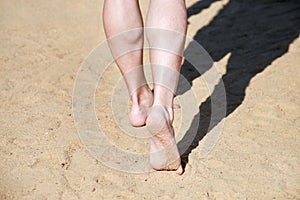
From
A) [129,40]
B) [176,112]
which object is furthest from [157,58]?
[176,112]

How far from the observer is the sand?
2277mm

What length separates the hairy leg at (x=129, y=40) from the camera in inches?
89.7

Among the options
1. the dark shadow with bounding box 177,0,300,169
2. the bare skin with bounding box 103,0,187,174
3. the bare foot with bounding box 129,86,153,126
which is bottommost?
the dark shadow with bounding box 177,0,300,169

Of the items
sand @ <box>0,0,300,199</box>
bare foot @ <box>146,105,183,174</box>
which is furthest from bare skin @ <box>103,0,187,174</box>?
sand @ <box>0,0,300,199</box>

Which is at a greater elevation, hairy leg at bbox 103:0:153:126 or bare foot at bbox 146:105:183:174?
hairy leg at bbox 103:0:153:126

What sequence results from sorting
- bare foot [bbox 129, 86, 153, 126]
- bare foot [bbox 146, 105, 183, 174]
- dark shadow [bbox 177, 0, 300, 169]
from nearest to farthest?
bare foot [bbox 146, 105, 183, 174] < bare foot [bbox 129, 86, 153, 126] < dark shadow [bbox 177, 0, 300, 169]

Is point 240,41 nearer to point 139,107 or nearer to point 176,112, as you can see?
point 176,112

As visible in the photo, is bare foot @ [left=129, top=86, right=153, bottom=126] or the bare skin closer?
the bare skin

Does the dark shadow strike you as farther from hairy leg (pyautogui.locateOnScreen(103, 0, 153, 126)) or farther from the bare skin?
hairy leg (pyautogui.locateOnScreen(103, 0, 153, 126))

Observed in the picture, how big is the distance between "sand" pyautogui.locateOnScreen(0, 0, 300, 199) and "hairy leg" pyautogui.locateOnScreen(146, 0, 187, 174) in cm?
20

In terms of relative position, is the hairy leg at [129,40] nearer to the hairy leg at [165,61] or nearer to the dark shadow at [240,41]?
the hairy leg at [165,61]

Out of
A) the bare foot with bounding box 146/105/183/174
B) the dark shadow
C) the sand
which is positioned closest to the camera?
the bare foot with bounding box 146/105/183/174

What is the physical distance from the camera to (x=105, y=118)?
9.33ft

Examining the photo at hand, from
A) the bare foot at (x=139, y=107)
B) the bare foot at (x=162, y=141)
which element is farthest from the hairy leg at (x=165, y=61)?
the bare foot at (x=139, y=107)
